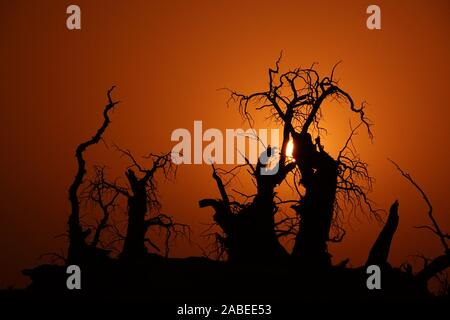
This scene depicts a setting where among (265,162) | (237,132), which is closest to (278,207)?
(265,162)

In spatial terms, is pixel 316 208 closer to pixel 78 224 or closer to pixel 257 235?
pixel 257 235

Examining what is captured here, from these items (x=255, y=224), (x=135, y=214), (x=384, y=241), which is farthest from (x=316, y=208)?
(x=135, y=214)

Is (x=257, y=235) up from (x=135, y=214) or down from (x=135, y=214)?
down

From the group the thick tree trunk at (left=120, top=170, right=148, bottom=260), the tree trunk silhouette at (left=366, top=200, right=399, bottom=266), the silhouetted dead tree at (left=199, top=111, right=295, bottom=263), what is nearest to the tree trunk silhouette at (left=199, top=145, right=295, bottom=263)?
the silhouetted dead tree at (left=199, top=111, right=295, bottom=263)

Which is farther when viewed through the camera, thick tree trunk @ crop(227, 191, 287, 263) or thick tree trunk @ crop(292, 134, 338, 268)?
Answer: thick tree trunk @ crop(227, 191, 287, 263)

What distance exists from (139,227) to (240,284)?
12.6ft

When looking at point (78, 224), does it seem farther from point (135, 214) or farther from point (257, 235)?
point (257, 235)

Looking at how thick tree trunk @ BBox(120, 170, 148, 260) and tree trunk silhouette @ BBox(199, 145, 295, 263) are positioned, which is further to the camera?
Result: thick tree trunk @ BBox(120, 170, 148, 260)

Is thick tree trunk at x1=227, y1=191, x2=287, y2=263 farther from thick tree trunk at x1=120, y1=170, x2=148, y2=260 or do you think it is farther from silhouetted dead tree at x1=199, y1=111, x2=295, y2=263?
thick tree trunk at x1=120, y1=170, x2=148, y2=260

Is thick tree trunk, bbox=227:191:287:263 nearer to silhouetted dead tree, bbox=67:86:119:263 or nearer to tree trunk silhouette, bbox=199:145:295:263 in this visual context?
tree trunk silhouette, bbox=199:145:295:263

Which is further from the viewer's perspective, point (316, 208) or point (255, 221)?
point (255, 221)

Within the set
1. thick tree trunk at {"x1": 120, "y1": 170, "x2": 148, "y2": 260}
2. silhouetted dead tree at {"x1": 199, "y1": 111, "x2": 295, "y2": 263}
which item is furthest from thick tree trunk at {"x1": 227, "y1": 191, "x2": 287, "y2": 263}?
thick tree trunk at {"x1": 120, "y1": 170, "x2": 148, "y2": 260}

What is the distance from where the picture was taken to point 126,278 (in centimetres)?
1561
